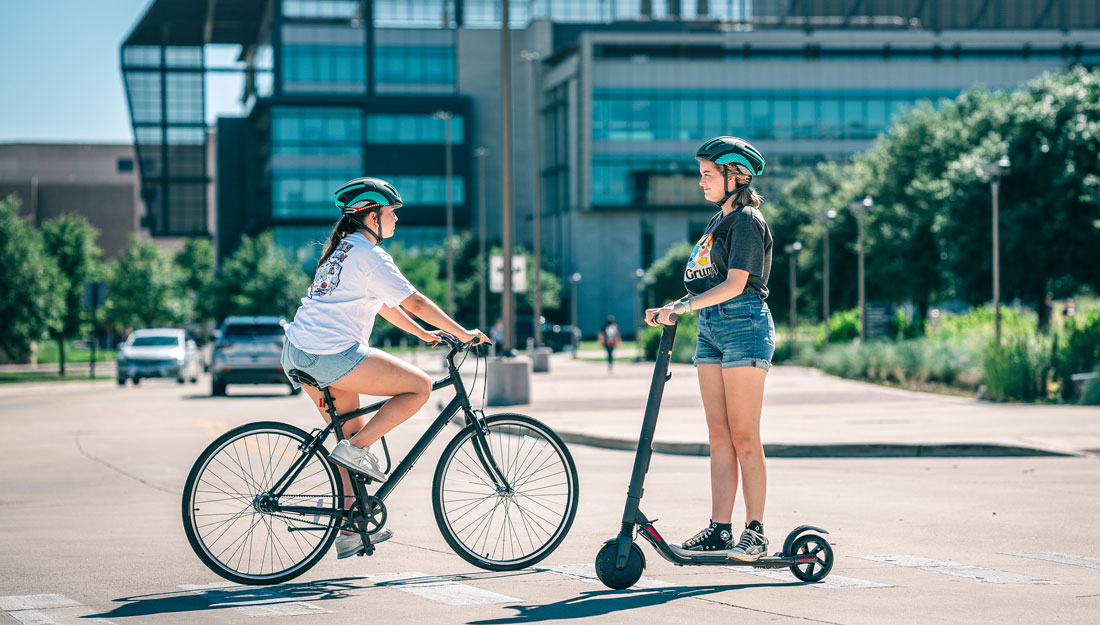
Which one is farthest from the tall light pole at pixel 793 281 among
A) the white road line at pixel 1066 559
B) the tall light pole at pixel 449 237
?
the white road line at pixel 1066 559

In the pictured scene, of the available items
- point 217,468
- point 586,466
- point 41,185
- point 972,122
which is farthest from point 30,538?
point 41,185

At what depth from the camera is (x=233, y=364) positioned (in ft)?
90.8

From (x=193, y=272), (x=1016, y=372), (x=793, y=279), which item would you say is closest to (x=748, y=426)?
(x=1016, y=372)

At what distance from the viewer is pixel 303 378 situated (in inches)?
248

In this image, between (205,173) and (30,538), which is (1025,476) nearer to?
(30,538)

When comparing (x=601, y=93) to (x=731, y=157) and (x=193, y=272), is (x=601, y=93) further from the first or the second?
(x=731, y=157)

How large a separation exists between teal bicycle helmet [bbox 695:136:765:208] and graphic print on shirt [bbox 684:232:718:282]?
20cm

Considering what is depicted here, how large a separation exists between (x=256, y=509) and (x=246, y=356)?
862 inches

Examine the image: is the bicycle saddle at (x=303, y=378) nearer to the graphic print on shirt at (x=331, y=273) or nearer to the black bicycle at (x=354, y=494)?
the black bicycle at (x=354, y=494)

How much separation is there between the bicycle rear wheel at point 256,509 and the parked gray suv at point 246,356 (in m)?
21.4

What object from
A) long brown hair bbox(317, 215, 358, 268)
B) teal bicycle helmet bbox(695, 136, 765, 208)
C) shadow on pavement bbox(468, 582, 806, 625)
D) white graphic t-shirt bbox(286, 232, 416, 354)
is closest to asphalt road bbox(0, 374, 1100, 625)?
shadow on pavement bbox(468, 582, 806, 625)

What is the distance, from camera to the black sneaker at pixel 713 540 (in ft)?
20.1

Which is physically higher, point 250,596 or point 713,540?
point 713,540

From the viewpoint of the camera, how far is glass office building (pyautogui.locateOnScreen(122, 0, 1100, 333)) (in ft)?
269
